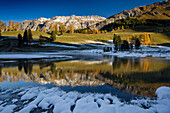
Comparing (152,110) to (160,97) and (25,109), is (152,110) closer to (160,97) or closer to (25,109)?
(160,97)

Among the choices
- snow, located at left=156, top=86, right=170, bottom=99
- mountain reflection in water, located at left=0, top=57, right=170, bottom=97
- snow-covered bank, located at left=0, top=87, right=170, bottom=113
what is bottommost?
mountain reflection in water, located at left=0, top=57, right=170, bottom=97

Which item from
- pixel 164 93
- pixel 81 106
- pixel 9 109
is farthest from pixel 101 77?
pixel 9 109

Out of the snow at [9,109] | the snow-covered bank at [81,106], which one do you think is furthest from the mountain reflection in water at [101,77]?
the snow at [9,109]

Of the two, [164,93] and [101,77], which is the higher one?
[164,93]

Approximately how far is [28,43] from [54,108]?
9274 centimetres

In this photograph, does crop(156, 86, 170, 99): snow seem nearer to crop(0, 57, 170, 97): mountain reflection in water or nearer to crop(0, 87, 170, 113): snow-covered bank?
crop(0, 87, 170, 113): snow-covered bank

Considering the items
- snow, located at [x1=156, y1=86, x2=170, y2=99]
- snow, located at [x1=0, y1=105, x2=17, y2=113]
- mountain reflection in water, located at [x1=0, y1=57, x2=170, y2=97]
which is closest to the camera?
snow, located at [x1=0, y1=105, x2=17, y2=113]

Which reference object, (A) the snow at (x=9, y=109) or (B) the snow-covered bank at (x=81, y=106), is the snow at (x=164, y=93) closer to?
(B) the snow-covered bank at (x=81, y=106)

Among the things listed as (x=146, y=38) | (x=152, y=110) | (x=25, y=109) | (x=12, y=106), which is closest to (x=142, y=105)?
(x=152, y=110)

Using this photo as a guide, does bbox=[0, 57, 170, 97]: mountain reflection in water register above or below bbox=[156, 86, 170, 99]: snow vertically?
below

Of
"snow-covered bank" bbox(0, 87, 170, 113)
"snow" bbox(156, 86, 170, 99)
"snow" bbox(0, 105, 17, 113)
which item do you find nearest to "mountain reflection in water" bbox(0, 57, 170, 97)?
"snow" bbox(156, 86, 170, 99)

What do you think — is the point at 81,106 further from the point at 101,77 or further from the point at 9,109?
the point at 101,77

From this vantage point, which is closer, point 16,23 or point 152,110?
point 152,110

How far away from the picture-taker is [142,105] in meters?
5.78
